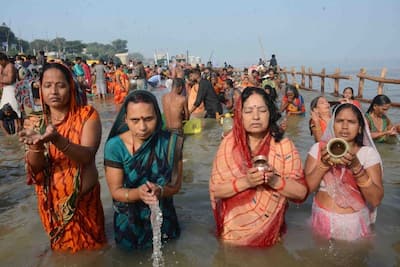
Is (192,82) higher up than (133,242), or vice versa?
(192,82)

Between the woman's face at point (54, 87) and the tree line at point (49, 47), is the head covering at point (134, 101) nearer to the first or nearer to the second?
the woman's face at point (54, 87)

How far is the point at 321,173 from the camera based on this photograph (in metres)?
2.82

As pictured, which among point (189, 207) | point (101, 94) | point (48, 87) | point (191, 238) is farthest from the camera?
point (101, 94)

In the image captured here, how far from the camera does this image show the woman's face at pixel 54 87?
2.53 m

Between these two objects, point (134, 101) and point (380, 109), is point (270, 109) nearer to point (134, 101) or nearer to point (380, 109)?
point (134, 101)

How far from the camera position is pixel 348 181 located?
9.82ft

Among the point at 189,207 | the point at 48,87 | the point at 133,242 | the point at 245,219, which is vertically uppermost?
the point at 48,87

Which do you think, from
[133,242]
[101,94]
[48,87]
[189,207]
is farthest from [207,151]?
[101,94]

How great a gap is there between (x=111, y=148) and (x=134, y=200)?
406 mm

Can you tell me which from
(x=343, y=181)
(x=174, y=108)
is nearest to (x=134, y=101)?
(x=343, y=181)

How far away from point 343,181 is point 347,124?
478 millimetres

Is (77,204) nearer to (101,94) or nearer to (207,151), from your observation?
(207,151)

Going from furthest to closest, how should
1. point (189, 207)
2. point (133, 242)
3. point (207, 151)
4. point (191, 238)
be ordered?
point (207, 151), point (189, 207), point (191, 238), point (133, 242)

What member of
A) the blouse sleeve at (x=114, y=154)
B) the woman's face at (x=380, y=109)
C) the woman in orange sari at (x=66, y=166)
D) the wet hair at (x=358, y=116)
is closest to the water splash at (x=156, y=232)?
the blouse sleeve at (x=114, y=154)
